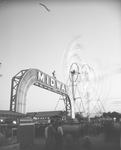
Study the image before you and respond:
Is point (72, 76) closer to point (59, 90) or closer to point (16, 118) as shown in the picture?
point (59, 90)

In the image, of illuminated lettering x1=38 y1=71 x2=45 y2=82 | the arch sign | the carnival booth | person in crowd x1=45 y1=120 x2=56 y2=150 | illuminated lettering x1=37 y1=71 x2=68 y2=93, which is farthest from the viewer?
illuminated lettering x1=37 y1=71 x2=68 y2=93

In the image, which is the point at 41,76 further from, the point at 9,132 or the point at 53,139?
the point at 53,139

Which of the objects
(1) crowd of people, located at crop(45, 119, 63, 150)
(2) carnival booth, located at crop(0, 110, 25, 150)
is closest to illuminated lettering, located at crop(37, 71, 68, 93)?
(2) carnival booth, located at crop(0, 110, 25, 150)

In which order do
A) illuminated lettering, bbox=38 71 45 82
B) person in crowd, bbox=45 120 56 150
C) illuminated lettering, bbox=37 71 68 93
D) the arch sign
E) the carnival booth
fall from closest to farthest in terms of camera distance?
person in crowd, bbox=45 120 56 150 < the carnival booth < the arch sign < illuminated lettering, bbox=38 71 45 82 < illuminated lettering, bbox=37 71 68 93

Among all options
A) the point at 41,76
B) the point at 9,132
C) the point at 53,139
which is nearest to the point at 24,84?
the point at 41,76

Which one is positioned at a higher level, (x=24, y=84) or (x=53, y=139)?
(x=24, y=84)

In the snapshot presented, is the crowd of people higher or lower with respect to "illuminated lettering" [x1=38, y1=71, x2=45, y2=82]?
lower

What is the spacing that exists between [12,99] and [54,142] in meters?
3.97

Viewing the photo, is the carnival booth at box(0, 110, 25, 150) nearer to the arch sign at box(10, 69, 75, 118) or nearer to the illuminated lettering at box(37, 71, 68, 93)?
the arch sign at box(10, 69, 75, 118)

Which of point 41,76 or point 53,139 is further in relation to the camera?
point 41,76

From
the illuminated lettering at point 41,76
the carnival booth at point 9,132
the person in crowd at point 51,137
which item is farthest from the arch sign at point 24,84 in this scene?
the person in crowd at point 51,137

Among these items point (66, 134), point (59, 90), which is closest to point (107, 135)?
point (66, 134)

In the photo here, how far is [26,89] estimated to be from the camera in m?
6.77

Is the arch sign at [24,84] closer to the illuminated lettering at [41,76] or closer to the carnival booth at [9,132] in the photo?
the illuminated lettering at [41,76]
